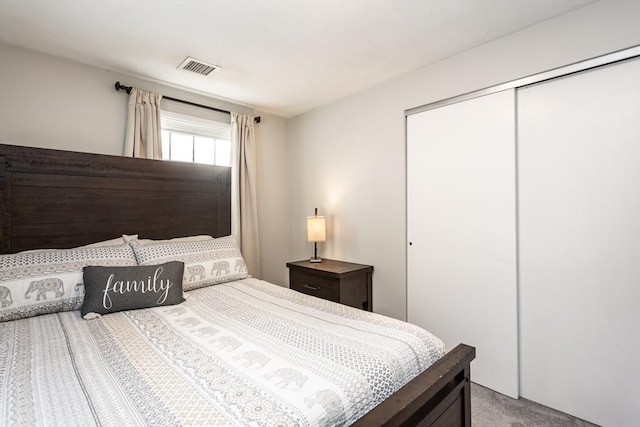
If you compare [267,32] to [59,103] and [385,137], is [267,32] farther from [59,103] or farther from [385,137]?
[59,103]

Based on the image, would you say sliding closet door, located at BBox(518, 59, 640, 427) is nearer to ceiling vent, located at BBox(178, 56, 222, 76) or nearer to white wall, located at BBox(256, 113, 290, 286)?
ceiling vent, located at BBox(178, 56, 222, 76)

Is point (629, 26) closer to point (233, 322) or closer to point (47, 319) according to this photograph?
point (233, 322)

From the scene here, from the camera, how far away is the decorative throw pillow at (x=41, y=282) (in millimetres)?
1581

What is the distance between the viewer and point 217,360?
1111 millimetres

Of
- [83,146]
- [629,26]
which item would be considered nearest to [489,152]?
[629,26]

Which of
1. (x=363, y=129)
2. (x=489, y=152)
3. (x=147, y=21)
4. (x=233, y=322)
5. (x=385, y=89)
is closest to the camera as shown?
(x=233, y=322)

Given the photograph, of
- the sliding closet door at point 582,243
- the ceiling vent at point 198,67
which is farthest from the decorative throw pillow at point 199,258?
the sliding closet door at point 582,243

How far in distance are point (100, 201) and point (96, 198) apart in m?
0.03

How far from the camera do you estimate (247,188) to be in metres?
3.37

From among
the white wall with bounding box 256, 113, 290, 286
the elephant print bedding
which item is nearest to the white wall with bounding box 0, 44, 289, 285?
the white wall with bounding box 256, 113, 290, 286

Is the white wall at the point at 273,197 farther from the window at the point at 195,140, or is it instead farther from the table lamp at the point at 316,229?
the table lamp at the point at 316,229

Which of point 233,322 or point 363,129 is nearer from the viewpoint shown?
point 233,322

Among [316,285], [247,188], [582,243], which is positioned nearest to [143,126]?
[247,188]

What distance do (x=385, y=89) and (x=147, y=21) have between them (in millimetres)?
1938
